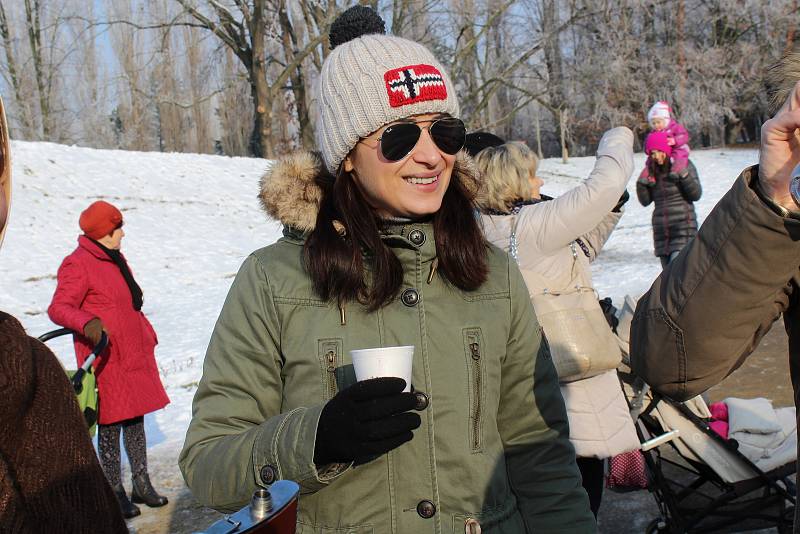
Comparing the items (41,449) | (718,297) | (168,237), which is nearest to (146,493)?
(41,449)

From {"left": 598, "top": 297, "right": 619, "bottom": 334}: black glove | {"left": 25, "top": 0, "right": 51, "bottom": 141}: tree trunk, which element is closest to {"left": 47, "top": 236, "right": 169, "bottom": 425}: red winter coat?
{"left": 598, "top": 297, "right": 619, "bottom": 334}: black glove

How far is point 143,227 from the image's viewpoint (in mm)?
16094

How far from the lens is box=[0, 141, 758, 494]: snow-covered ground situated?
9477mm

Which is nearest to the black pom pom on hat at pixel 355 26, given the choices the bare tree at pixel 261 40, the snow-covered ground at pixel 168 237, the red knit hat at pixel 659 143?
the snow-covered ground at pixel 168 237

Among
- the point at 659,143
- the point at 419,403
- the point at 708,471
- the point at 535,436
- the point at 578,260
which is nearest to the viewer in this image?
the point at 419,403

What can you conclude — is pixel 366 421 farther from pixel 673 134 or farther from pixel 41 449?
pixel 673 134

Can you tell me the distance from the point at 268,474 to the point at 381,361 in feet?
1.21

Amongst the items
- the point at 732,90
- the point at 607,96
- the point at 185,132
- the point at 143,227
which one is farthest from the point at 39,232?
the point at 185,132

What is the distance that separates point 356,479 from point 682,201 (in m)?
6.89

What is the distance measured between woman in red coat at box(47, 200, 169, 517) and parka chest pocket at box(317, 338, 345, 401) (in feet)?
10.9

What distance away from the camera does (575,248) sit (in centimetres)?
364

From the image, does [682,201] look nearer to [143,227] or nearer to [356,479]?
[356,479]

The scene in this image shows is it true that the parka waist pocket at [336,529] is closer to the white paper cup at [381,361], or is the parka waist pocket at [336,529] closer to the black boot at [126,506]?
the white paper cup at [381,361]

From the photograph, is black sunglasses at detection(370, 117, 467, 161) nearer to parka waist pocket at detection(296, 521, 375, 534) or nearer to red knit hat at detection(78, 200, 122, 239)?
parka waist pocket at detection(296, 521, 375, 534)
